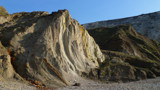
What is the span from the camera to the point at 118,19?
299 ft

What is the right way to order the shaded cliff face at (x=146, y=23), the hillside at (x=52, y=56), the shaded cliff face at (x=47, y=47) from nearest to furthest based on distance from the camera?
the hillside at (x=52, y=56) < the shaded cliff face at (x=47, y=47) < the shaded cliff face at (x=146, y=23)

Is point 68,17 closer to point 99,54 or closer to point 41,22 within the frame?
point 41,22

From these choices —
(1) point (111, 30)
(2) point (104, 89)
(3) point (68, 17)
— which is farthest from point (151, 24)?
(2) point (104, 89)

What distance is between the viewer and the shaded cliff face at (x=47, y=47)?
16.0 meters

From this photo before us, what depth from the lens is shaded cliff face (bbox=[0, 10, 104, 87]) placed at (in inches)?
629

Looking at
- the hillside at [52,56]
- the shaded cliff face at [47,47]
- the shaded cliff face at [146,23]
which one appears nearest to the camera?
the hillside at [52,56]

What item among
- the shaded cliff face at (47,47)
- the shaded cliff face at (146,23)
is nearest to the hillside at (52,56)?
the shaded cliff face at (47,47)

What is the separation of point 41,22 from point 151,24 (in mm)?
68555

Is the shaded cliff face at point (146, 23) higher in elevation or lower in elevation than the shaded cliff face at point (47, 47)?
higher

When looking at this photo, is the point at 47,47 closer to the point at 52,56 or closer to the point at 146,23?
the point at 52,56

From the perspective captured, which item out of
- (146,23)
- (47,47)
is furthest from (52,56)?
(146,23)

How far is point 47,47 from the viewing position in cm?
1792

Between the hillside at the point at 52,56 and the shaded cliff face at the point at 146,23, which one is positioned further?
the shaded cliff face at the point at 146,23

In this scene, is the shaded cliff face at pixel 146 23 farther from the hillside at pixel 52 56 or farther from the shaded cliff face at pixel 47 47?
the shaded cliff face at pixel 47 47
